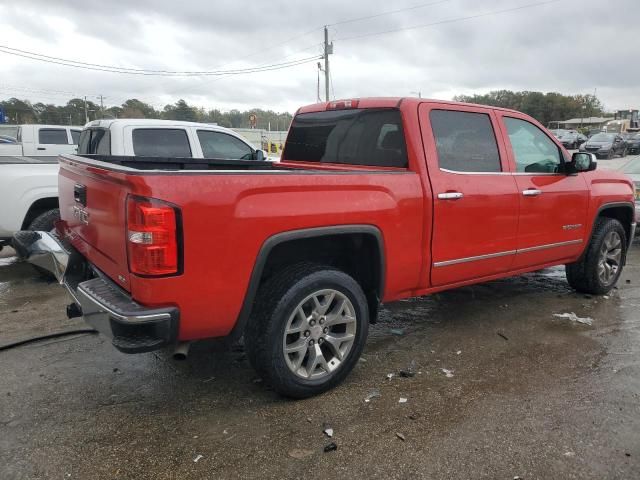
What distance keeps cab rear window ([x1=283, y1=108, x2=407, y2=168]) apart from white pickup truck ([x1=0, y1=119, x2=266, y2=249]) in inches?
48.4

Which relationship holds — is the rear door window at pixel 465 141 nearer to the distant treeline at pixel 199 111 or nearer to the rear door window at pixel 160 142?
the rear door window at pixel 160 142

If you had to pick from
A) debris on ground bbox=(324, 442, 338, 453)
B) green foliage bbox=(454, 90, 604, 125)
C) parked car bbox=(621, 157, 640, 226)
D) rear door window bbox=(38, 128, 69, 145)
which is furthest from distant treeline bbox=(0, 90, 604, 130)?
debris on ground bbox=(324, 442, 338, 453)

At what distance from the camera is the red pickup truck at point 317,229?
2.50 m

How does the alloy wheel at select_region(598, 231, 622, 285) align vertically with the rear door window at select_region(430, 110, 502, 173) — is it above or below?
below

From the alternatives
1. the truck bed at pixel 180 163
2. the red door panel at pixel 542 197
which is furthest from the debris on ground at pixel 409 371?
the truck bed at pixel 180 163

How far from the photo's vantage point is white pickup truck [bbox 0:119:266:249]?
532 centimetres

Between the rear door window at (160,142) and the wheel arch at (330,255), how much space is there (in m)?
3.83

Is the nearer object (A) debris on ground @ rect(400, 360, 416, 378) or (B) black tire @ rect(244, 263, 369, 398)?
(B) black tire @ rect(244, 263, 369, 398)

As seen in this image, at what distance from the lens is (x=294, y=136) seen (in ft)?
15.6

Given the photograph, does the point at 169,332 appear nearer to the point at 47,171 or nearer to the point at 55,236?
the point at 55,236

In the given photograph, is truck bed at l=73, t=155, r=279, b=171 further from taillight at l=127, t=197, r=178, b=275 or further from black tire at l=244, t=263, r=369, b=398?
taillight at l=127, t=197, r=178, b=275

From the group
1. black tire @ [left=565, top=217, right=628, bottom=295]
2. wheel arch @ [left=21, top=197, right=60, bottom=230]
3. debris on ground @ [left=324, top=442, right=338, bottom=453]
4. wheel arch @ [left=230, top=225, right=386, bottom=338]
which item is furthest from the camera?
wheel arch @ [left=21, top=197, right=60, bottom=230]

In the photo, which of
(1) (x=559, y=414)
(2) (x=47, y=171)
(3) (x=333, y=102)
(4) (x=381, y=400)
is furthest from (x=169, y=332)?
(2) (x=47, y=171)

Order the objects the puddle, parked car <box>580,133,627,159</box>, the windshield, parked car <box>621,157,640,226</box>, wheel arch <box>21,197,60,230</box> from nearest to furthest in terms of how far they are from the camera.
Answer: wheel arch <box>21,197,60,230</box> < the puddle < parked car <box>621,157,640,226</box> < parked car <box>580,133,627,159</box> < the windshield
